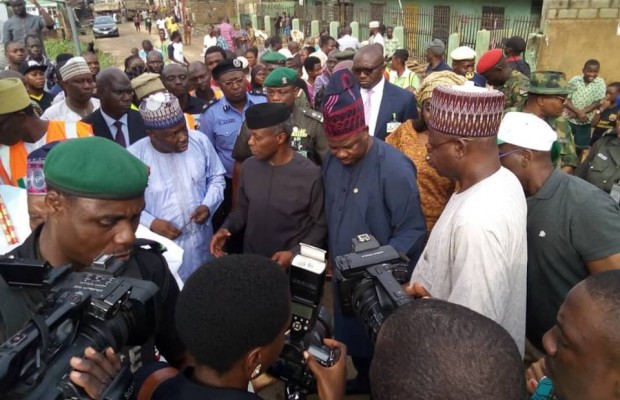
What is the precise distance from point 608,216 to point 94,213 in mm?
2074

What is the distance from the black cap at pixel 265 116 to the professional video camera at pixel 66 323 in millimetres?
1586

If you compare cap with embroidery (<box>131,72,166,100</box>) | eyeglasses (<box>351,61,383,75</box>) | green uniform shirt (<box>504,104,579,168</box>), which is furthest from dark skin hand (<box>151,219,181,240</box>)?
green uniform shirt (<box>504,104,579,168</box>)

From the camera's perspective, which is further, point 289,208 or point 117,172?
point 289,208

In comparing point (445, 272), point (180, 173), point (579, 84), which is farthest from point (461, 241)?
point (579, 84)

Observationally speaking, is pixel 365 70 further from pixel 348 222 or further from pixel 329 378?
pixel 329 378

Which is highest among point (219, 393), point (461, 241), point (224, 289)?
point (224, 289)

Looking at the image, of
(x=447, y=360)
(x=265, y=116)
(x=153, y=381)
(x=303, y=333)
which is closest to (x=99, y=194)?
(x=153, y=381)

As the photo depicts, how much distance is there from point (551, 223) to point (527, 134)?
1.51 ft

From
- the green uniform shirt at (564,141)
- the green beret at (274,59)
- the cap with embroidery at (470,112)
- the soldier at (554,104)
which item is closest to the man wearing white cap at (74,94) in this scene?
the green beret at (274,59)

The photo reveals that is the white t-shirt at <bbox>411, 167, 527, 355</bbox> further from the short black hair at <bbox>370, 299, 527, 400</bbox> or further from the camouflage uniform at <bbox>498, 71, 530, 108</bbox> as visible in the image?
the camouflage uniform at <bbox>498, 71, 530, 108</bbox>

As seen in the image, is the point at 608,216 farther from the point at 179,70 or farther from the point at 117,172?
the point at 179,70

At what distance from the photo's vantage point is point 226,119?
14.2 feet

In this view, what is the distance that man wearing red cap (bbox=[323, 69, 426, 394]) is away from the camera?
2549 millimetres

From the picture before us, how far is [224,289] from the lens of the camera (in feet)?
4.08
